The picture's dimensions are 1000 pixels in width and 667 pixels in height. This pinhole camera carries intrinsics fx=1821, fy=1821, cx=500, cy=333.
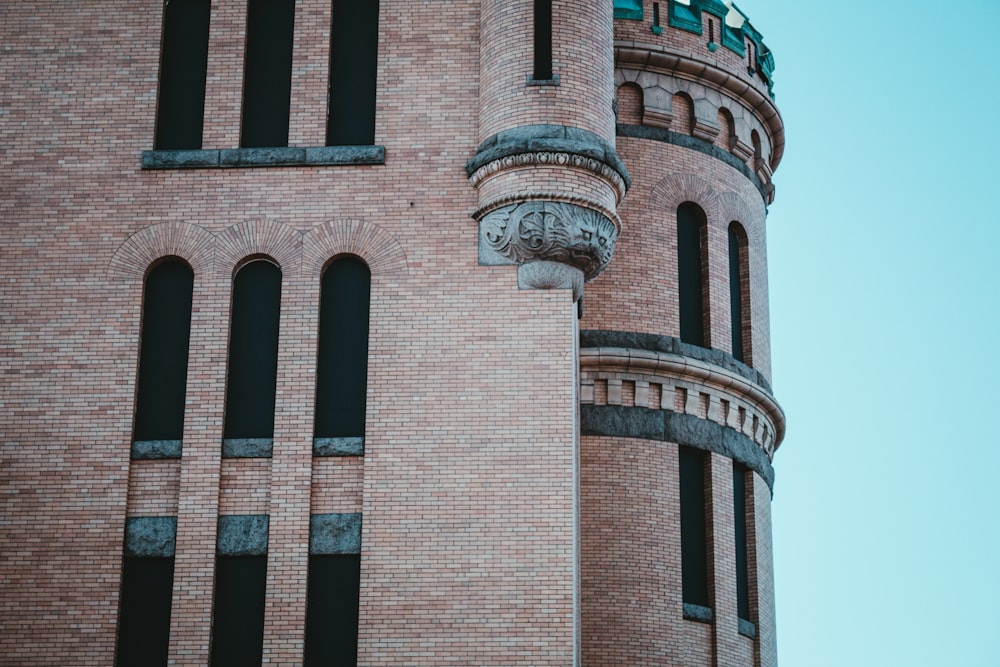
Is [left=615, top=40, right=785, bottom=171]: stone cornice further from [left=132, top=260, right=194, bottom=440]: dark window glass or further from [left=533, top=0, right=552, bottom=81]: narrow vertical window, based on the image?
[left=132, top=260, right=194, bottom=440]: dark window glass

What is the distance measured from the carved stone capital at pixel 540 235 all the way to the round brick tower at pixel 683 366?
204 inches

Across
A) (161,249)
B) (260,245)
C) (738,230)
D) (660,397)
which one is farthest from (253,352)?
(738,230)

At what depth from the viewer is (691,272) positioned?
35625 millimetres

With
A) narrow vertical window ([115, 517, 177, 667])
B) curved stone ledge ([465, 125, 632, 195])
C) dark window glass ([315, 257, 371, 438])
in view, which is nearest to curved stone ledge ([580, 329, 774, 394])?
curved stone ledge ([465, 125, 632, 195])

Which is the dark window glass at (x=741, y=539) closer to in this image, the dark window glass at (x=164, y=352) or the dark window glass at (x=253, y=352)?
the dark window glass at (x=253, y=352)

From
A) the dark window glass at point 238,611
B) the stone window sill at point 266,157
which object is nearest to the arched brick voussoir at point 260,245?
the stone window sill at point 266,157

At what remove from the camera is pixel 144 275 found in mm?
29125

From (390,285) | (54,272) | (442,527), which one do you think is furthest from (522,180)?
(54,272)

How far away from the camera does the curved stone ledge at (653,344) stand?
33906 mm

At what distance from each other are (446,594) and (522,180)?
21.7 ft

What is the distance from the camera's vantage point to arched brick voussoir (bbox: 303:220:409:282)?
28.7 m

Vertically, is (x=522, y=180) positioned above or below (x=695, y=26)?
below

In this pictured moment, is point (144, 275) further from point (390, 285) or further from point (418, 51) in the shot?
point (418, 51)

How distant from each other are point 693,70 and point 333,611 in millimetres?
14792
